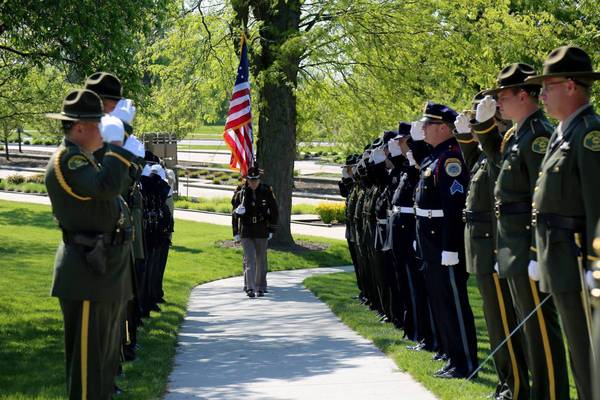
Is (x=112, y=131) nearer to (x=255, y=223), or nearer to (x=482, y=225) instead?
(x=482, y=225)

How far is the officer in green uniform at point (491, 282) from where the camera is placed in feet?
23.6

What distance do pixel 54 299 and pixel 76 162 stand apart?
8.75 meters

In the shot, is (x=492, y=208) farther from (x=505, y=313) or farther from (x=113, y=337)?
(x=113, y=337)

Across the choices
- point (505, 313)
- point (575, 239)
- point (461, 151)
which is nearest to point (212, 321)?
point (461, 151)

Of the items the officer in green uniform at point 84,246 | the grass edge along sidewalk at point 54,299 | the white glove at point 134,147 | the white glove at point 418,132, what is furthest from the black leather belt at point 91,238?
the white glove at point 418,132

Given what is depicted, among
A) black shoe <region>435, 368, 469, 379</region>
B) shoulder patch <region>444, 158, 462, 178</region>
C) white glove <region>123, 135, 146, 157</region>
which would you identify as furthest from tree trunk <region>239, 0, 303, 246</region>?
white glove <region>123, 135, 146, 157</region>

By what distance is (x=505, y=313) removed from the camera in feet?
23.7

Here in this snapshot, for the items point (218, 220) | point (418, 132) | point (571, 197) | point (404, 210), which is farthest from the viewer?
point (218, 220)

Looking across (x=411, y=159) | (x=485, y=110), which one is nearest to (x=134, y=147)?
(x=485, y=110)

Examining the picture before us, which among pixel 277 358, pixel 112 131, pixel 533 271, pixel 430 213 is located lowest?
pixel 277 358

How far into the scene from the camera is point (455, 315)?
8.59 meters

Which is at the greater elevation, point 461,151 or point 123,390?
point 461,151

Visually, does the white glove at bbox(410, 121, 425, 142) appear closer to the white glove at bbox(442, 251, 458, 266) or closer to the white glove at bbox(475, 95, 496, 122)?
the white glove at bbox(442, 251, 458, 266)

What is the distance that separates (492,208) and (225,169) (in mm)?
44268
